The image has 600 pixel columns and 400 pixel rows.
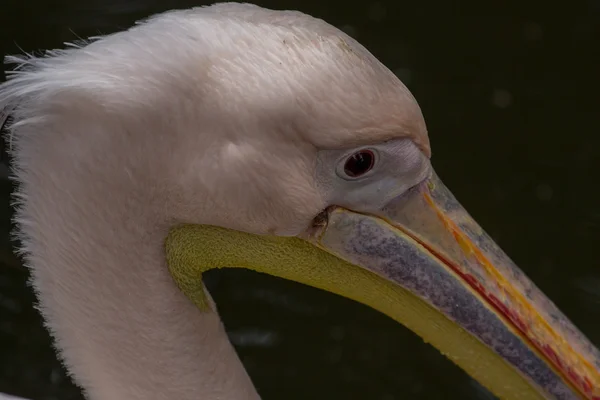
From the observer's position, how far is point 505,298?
1.96 m

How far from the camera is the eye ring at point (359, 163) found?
181 cm

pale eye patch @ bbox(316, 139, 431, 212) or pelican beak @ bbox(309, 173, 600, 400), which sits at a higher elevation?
pale eye patch @ bbox(316, 139, 431, 212)

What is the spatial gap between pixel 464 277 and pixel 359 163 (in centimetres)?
34

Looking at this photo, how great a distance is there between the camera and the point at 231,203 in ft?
5.93

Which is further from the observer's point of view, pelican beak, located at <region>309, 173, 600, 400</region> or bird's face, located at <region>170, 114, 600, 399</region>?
pelican beak, located at <region>309, 173, 600, 400</region>

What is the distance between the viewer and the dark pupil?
1.82 metres

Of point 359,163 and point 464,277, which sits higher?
point 359,163

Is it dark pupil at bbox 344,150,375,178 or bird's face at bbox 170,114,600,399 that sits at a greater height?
dark pupil at bbox 344,150,375,178

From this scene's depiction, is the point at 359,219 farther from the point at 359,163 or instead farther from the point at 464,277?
the point at 464,277

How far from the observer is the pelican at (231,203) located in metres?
1.74

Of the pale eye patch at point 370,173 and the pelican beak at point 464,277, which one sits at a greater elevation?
the pale eye patch at point 370,173

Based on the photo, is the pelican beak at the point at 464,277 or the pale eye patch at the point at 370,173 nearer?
the pale eye patch at the point at 370,173

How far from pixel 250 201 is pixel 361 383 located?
6.75 feet

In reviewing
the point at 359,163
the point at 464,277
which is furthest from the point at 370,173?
the point at 464,277
